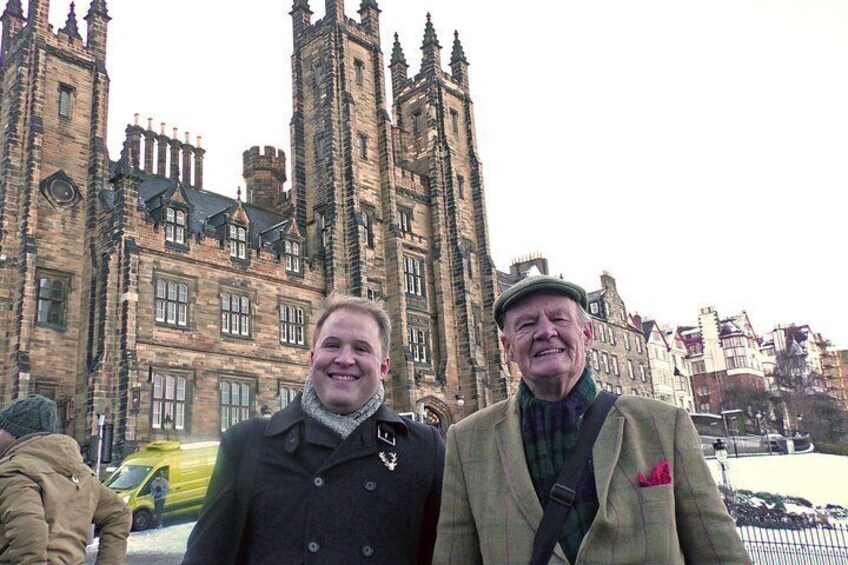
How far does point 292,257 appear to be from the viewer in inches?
1041

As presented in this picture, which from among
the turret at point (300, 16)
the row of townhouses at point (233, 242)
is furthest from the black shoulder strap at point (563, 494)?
the turret at point (300, 16)

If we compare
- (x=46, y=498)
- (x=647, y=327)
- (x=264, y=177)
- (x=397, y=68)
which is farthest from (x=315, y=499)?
(x=647, y=327)

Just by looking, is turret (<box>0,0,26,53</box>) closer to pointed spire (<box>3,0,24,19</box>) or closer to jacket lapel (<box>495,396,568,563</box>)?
pointed spire (<box>3,0,24,19</box>)

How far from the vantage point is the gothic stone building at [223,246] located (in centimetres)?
2047

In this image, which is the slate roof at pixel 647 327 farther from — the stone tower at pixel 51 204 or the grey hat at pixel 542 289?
the grey hat at pixel 542 289

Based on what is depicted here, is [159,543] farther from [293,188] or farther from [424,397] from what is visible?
[293,188]

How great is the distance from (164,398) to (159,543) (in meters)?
7.02

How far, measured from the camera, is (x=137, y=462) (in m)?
16.9

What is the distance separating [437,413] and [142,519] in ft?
49.7

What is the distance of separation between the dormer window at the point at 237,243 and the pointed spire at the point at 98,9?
8.92 m

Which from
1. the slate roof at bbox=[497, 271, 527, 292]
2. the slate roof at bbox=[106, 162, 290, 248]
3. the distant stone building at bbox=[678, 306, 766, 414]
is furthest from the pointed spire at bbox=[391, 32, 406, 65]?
the distant stone building at bbox=[678, 306, 766, 414]

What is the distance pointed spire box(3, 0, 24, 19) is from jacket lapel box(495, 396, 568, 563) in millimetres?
26996

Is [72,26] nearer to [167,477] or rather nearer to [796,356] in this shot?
[167,477]

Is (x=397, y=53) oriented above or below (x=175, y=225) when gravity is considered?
above
